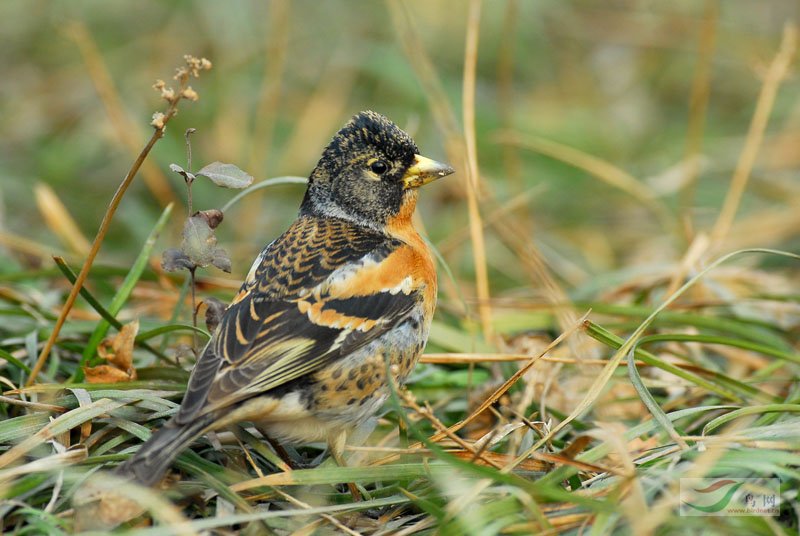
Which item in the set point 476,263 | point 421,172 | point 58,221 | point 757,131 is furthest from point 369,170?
point 757,131

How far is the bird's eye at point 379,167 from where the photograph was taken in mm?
3904

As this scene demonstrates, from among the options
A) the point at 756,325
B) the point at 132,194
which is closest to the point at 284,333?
the point at 756,325

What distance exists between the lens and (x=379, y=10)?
823 cm

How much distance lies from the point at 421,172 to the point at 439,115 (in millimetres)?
1099

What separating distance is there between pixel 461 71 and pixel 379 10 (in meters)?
0.90

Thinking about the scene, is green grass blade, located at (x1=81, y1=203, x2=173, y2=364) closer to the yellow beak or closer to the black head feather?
the black head feather

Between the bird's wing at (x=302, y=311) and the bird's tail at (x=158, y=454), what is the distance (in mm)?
46

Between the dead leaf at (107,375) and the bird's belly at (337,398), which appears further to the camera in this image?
the dead leaf at (107,375)

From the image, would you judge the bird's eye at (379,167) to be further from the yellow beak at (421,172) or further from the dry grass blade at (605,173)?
the dry grass blade at (605,173)

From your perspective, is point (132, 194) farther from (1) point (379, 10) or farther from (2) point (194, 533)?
(2) point (194, 533)
